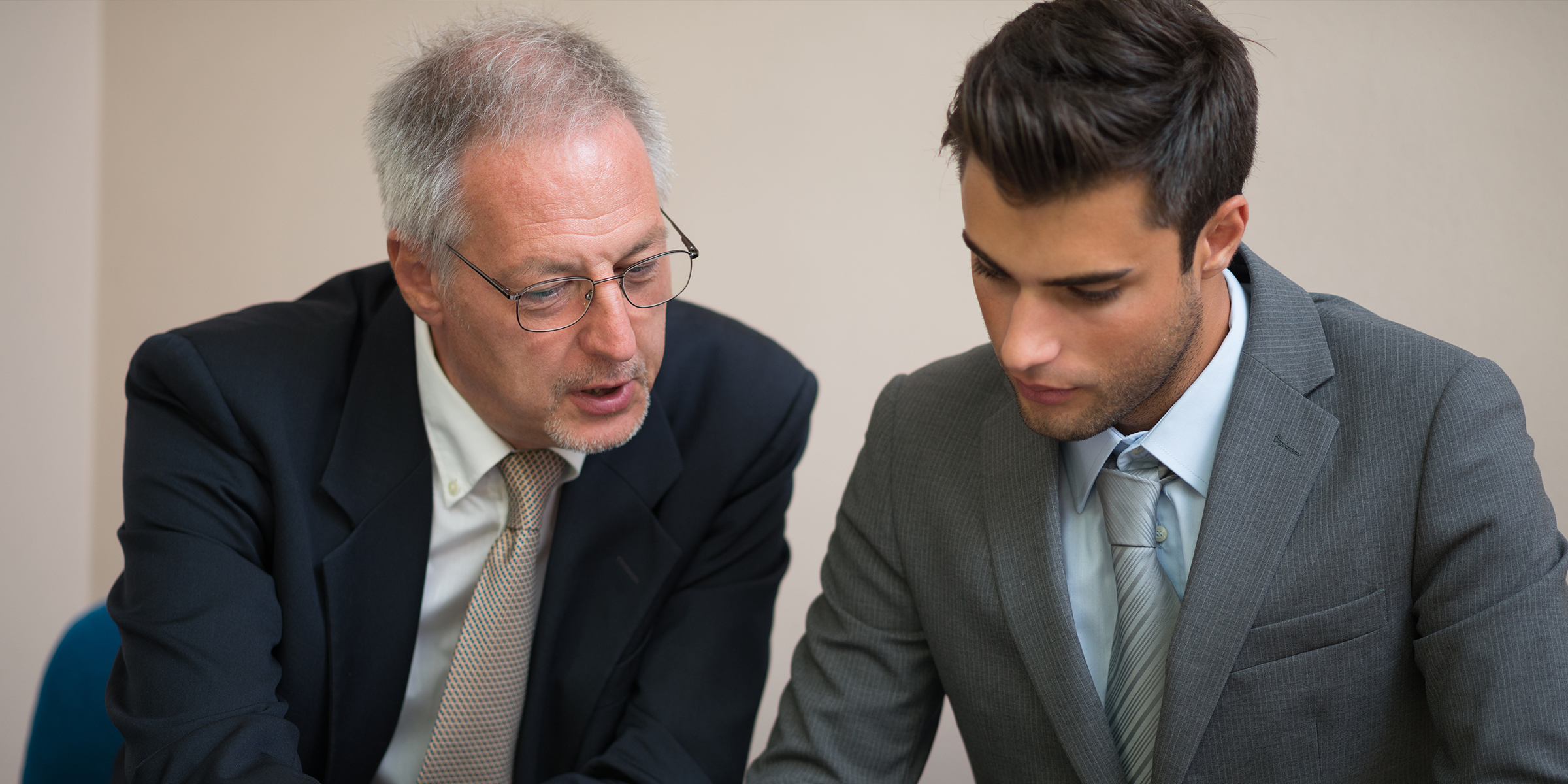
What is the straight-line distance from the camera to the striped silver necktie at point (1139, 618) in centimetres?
145

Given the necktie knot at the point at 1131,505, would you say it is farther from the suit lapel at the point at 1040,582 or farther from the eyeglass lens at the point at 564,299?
the eyeglass lens at the point at 564,299

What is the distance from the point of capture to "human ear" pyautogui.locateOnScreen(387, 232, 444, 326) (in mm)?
1757

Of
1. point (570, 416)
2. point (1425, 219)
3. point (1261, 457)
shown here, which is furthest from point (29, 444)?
point (1425, 219)

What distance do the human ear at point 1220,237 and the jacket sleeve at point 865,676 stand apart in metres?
0.51

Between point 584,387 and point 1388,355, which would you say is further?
point 584,387

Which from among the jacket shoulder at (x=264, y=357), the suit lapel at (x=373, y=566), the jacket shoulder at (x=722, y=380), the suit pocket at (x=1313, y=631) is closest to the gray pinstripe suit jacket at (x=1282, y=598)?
the suit pocket at (x=1313, y=631)

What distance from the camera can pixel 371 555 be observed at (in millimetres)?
1781

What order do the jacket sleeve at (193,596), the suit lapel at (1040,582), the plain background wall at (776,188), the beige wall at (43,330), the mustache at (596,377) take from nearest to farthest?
the suit lapel at (1040,582) → the jacket sleeve at (193,596) → the mustache at (596,377) → the plain background wall at (776,188) → the beige wall at (43,330)

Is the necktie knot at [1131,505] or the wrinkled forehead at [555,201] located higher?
the wrinkled forehead at [555,201]

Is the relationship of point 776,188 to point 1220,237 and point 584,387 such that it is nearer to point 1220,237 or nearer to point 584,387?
point 584,387

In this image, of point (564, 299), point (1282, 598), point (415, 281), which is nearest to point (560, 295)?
point (564, 299)

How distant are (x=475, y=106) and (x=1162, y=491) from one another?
1.10m

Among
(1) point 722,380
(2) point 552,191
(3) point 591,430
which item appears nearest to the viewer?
(2) point 552,191

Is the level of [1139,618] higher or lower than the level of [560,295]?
lower
